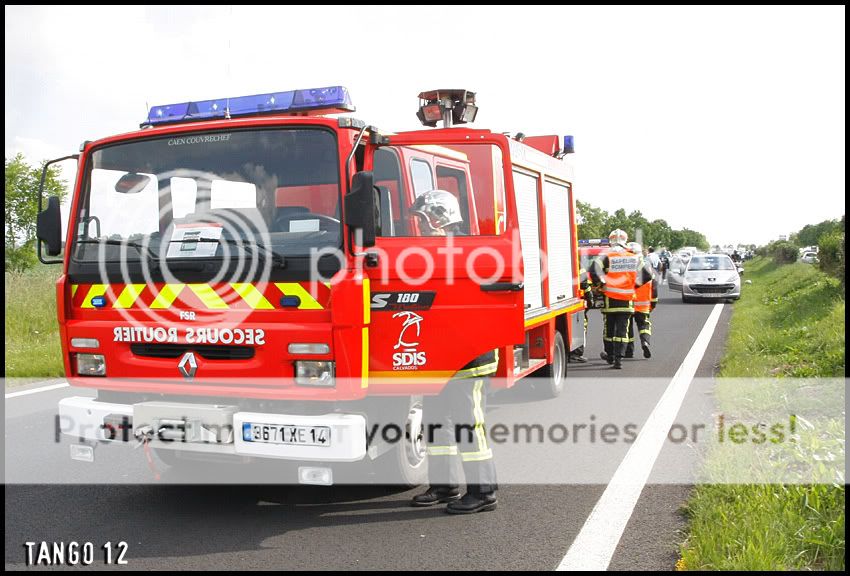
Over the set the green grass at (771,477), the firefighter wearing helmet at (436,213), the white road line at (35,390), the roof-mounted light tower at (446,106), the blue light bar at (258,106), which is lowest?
the green grass at (771,477)

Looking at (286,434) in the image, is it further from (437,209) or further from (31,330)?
(31,330)

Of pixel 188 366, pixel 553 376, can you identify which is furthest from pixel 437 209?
pixel 553 376

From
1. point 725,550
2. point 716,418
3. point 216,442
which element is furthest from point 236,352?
point 716,418

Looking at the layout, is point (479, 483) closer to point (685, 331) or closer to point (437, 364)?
point (437, 364)

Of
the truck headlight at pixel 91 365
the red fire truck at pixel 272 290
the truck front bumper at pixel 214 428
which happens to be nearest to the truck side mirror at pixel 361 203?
the red fire truck at pixel 272 290

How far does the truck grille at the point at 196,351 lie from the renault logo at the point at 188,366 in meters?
0.04

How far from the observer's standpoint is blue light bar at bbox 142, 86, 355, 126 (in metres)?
4.96

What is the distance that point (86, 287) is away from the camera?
4.71 meters

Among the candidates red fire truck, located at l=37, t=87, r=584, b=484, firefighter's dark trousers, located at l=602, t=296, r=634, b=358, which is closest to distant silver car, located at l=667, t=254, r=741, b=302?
firefighter's dark trousers, located at l=602, t=296, r=634, b=358

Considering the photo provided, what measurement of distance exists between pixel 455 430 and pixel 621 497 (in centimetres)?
114

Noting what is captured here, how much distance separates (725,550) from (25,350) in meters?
10.9

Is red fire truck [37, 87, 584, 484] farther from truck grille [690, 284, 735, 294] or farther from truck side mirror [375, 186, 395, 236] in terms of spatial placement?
truck grille [690, 284, 735, 294]

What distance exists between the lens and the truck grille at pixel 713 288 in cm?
2177

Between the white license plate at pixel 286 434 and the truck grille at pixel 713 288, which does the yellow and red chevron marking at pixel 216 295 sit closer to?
the white license plate at pixel 286 434
